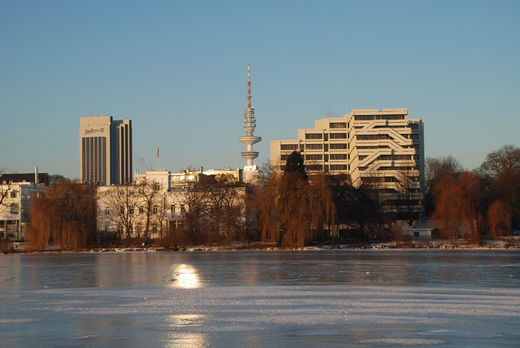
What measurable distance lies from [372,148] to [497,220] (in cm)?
6953

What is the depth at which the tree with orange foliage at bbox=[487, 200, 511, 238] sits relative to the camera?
80.1m

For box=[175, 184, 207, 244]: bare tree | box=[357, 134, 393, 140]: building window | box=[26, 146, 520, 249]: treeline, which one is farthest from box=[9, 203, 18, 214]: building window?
box=[357, 134, 393, 140]: building window

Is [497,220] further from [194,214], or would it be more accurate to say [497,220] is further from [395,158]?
[395,158]

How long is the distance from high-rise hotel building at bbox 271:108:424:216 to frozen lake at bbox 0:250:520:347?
8545 cm

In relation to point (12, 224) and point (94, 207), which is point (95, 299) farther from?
point (12, 224)

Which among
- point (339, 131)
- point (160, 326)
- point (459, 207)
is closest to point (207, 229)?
point (459, 207)

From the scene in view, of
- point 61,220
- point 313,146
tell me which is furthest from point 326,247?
point 313,146

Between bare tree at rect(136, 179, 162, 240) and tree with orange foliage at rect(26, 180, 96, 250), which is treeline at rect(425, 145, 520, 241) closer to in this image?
bare tree at rect(136, 179, 162, 240)

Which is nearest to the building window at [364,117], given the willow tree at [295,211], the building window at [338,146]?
the building window at [338,146]

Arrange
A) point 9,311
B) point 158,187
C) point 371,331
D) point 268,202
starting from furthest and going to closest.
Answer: point 158,187 < point 268,202 < point 9,311 < point 371,331

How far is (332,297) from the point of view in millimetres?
25344

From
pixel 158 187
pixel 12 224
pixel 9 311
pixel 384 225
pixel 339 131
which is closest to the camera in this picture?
pixel 9 311

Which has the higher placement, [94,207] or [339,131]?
[339,131]

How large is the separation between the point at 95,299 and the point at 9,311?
12.9 ft
